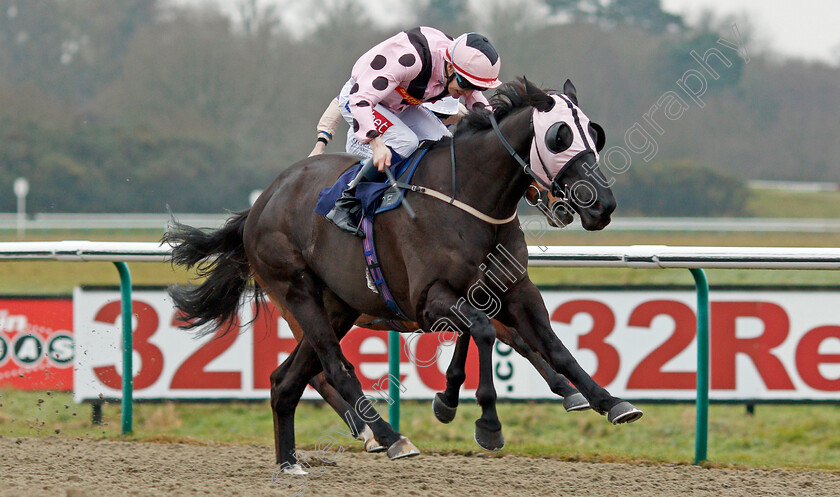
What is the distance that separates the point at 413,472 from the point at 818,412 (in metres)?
3.62

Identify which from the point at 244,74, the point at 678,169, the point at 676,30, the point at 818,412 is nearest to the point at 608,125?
Answer: the point at 678,169

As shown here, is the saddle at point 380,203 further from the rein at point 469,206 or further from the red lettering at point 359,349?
the red lettering at point 359,349

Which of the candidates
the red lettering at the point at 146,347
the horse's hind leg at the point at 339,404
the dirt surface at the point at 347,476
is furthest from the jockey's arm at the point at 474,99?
the red lettering at the point at 146,347

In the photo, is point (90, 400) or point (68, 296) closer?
point (90, 400)

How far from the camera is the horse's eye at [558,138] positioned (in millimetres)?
3623

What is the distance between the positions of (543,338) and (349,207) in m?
1.00

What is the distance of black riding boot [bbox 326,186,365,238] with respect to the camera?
4168mm

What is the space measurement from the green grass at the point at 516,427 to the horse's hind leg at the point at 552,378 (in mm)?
916

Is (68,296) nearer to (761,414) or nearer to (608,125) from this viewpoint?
(761,414)

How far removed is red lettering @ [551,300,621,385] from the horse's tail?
2.01 m

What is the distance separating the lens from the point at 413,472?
15.0ft

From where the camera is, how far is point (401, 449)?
383 centimetres

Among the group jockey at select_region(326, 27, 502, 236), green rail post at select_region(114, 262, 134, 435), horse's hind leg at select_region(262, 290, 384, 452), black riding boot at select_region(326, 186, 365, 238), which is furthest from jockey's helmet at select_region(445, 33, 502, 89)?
green rail post at select_region(114, 262, 134, 435)

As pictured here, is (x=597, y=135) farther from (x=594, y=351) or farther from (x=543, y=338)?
(x=594, y=351)
